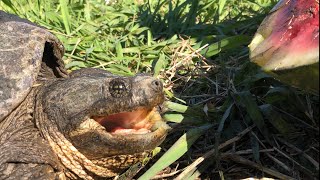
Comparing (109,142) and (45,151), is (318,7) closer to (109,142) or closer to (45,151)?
(109,142)

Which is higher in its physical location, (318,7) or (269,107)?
(318,7)

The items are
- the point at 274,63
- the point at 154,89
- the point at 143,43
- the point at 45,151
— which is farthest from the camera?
the point at 143,43

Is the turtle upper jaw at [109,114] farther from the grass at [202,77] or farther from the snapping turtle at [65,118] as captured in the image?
the grass at [202,77]

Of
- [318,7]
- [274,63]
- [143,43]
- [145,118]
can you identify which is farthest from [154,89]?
[143,43]

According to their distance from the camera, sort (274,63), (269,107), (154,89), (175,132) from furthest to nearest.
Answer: (175,132) → (269,107) → (154,89) → (274,63)

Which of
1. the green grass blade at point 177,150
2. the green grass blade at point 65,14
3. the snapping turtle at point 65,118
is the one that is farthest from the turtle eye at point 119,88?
the green grass blade at point 65,14

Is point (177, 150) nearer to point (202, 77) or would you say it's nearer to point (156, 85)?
point (156, 85)
